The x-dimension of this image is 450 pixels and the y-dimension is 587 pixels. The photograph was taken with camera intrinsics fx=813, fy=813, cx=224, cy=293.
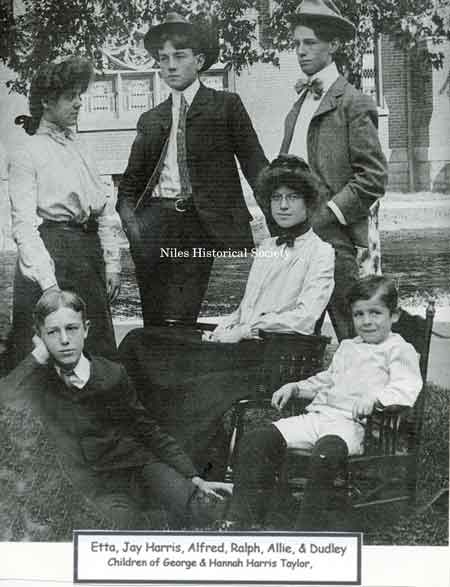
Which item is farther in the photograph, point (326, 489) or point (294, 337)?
point (294, 337)

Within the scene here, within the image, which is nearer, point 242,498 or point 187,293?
point 242,498

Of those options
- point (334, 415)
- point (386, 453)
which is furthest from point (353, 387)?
point (386, 453)

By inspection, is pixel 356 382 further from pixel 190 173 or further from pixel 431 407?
pixel 190 173

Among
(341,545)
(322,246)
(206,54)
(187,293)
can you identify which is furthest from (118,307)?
(341,545)

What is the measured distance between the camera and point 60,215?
3402mm

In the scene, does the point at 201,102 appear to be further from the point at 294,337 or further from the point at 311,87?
the point at 294,337

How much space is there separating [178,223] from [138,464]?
100cm

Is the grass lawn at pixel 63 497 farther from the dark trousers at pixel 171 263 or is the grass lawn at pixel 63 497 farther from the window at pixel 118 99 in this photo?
the window at pixel 118 99

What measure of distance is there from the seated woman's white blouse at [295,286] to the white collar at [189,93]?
27.3 inches

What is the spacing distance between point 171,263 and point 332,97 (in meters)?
0.96

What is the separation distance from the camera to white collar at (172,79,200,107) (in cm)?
342

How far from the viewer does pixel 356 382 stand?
10.6ft

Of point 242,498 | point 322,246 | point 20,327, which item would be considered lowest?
point 242,498
